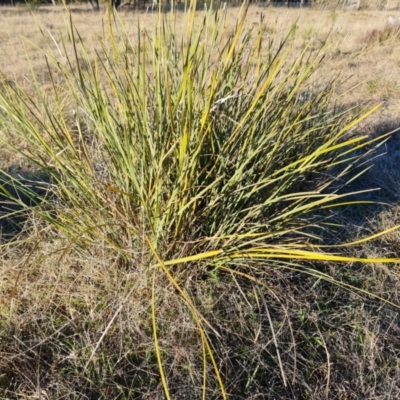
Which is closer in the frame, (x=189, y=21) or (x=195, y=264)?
(x=189, y=21)

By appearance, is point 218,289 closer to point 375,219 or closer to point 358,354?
point 358,354

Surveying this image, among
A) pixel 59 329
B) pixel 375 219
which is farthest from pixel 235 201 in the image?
pixel 375 219

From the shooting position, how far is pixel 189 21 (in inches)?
53.1

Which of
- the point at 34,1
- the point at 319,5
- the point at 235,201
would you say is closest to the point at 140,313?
the point at 235,201

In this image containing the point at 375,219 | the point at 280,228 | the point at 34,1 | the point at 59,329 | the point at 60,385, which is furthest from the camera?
the point at 34,1

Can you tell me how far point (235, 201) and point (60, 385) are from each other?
2.54ft

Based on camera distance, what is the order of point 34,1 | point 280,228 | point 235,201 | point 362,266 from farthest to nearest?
point 34,1
point 362,266
point 280,228
point 235,201

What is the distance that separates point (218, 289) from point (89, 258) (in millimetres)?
468

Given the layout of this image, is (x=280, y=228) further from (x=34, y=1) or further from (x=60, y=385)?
(x=34, y=1)

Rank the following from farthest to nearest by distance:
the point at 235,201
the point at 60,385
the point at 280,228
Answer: the point at 280,228
the point at 235,201
the point at 60,385

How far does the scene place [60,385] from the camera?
1.28m

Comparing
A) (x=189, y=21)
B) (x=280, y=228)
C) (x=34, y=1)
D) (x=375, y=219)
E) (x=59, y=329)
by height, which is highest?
(x=189, y=21)

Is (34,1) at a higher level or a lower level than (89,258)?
lower

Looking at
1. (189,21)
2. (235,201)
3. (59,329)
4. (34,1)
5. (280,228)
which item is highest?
(189,21)
